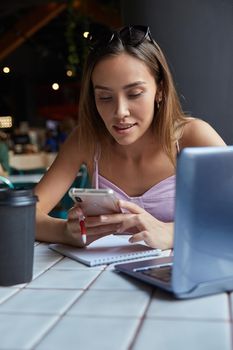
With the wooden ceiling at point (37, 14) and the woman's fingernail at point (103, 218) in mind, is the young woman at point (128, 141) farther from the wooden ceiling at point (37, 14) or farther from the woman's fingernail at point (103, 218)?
the wooden ceiling at point (37, 14)

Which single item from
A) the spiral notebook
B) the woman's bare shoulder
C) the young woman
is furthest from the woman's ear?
the spiral notebook

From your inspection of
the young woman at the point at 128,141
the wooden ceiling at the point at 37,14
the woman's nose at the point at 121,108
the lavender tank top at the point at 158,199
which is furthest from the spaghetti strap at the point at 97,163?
the wooden ceiling at the point at 37,14

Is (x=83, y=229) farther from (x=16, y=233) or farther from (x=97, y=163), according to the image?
(x=97, y=163)

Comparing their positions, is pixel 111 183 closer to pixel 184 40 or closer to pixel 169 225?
pixel 169 225

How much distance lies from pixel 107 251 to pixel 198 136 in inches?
26.7

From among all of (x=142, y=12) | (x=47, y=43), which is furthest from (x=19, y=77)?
(x=142, y=12)

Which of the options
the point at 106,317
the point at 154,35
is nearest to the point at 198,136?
the point at 154,35

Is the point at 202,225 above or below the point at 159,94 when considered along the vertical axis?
below

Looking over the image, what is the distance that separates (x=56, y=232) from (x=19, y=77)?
56.6 ft

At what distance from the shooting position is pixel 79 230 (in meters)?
1.36

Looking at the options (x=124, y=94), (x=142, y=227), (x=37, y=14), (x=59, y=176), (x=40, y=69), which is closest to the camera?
(x=142, y=227)

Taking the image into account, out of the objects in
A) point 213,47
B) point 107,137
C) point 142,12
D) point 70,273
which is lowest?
point 70,273

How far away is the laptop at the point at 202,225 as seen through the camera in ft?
2.79

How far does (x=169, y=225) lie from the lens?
1.41 meters
